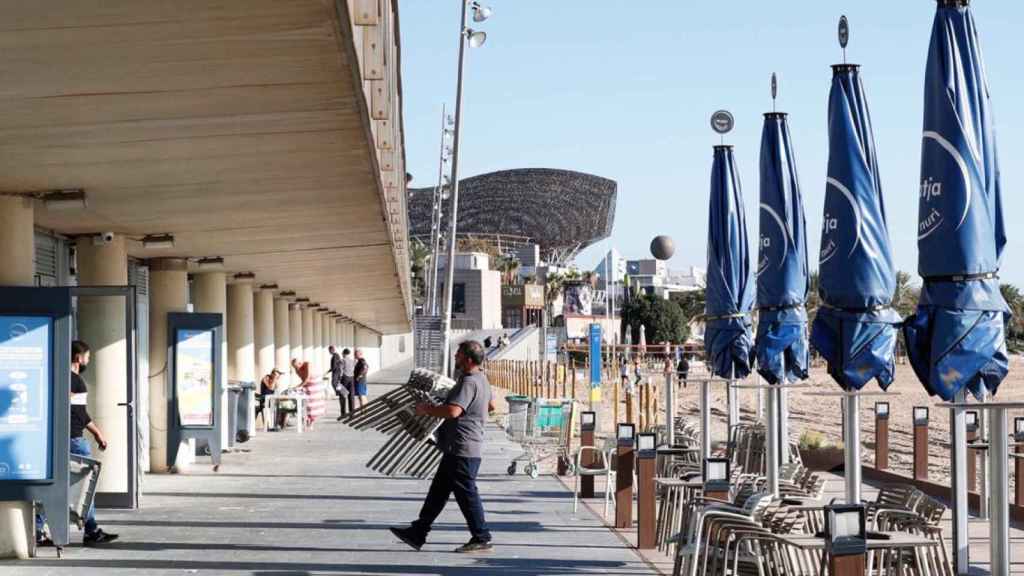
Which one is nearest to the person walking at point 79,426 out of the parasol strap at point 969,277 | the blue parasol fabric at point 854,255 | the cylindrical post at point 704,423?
the cylindrical post at point 704,423

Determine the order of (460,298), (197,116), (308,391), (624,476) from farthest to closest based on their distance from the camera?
(460,298)
(308,391)
(624,476)
(197,116)

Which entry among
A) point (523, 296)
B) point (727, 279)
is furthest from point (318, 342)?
point (523, 296)

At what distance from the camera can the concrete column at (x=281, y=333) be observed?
1340 inches

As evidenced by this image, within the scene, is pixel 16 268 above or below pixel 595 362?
above

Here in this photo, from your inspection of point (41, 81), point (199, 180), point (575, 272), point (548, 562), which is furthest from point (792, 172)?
point (575, 272)

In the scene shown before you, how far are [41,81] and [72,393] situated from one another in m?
4.88

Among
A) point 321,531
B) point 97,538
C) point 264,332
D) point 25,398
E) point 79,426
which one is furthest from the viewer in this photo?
point 264,332

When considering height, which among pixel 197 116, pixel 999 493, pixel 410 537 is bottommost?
pixel 410 537

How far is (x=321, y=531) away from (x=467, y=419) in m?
2.57

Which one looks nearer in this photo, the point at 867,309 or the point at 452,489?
the point at 867,309

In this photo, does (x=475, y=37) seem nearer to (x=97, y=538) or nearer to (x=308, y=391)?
(x=308, y=391)

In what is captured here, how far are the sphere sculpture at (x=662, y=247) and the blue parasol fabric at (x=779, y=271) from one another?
116963 millimetres

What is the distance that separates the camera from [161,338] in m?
18.9

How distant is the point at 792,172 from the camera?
1310 centimetres
